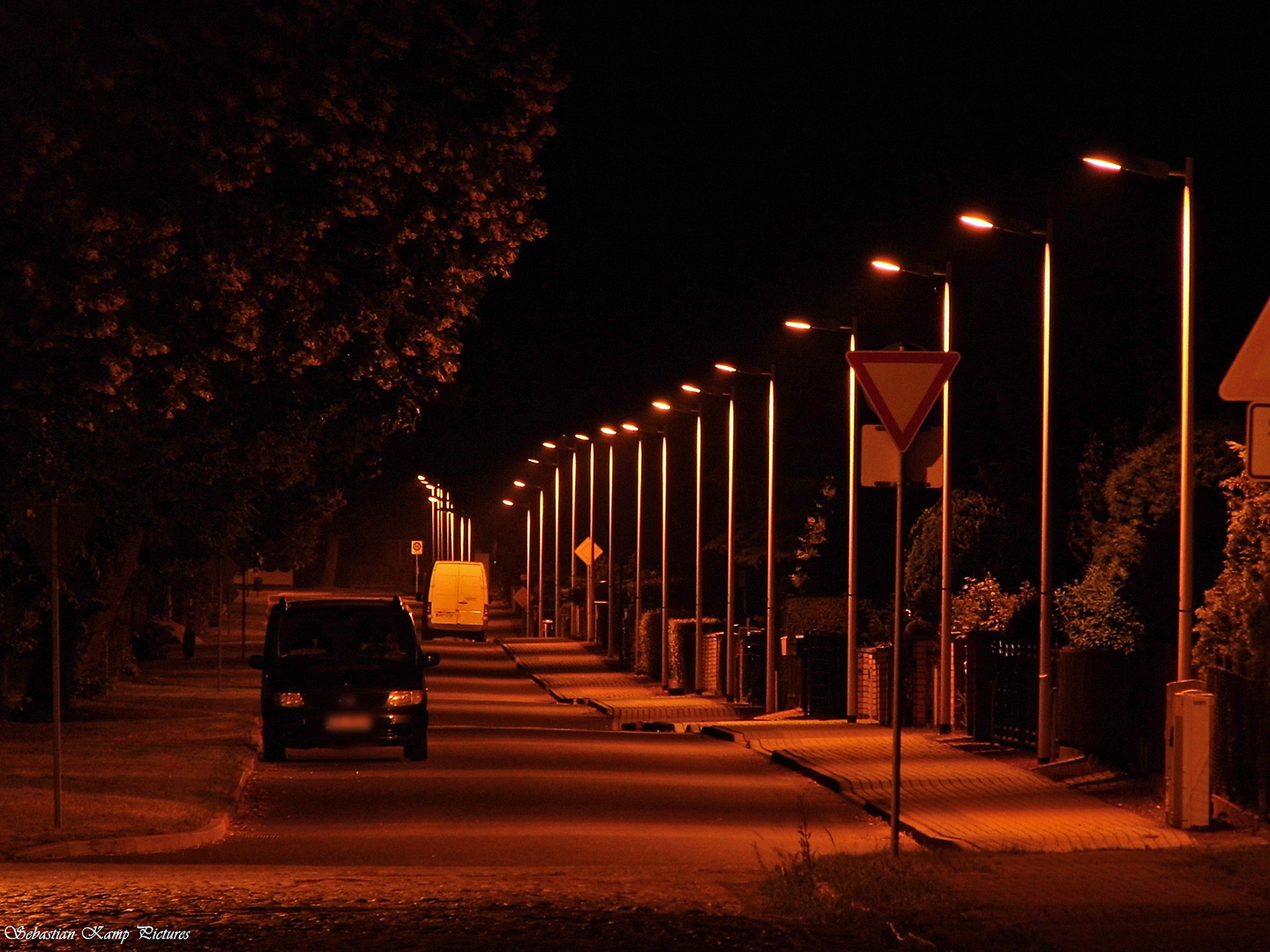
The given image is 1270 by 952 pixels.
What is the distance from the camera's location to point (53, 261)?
18.0 metres

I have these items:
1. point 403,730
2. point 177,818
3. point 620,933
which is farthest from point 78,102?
point 620,933

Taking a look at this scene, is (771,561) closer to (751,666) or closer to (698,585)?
(751,666)

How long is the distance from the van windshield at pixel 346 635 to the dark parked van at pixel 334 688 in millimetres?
10

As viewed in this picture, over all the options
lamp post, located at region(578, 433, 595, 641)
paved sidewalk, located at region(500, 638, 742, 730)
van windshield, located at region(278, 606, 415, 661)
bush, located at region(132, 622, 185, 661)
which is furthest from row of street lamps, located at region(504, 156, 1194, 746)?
bush, located at region(132, 622, 185, 661)

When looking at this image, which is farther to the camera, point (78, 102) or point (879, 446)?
point (78, 102)

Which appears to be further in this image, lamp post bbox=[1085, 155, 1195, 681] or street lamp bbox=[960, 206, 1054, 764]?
street lamp bbox=[960, 206, 1054, 764]

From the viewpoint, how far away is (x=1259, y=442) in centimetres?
924

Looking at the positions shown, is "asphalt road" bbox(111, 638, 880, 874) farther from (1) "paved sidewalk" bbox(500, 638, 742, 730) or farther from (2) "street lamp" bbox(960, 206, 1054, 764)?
(1) "paved sidewalk" bbox(500, 638, 742, 730)

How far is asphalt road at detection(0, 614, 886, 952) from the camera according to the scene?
32.1 feet

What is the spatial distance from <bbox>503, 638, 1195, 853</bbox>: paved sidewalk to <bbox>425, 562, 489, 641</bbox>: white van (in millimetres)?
33282

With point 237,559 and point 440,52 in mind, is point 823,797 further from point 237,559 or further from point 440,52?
point 237,559

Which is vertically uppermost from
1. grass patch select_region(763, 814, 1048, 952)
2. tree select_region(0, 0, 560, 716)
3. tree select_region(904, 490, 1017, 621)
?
tree select_region(0, 0, 560, 716)

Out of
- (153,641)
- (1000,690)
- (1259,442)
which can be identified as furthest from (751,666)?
(1259,442)

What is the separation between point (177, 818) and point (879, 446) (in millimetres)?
6734
